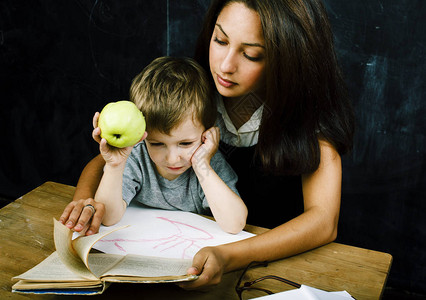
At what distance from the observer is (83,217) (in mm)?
967

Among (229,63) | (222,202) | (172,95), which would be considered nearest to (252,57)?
(229,63)

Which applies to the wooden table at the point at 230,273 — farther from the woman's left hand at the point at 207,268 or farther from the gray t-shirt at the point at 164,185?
the gray t-shirt at the point at 164,185

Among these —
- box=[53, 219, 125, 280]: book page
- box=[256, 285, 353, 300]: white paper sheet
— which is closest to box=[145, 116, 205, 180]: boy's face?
Answer: box=[53, 219, 125, 280]: book page

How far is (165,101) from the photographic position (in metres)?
1.04

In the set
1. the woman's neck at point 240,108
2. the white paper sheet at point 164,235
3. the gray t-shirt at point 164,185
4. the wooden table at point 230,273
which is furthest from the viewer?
the woman's neck at point 240,108

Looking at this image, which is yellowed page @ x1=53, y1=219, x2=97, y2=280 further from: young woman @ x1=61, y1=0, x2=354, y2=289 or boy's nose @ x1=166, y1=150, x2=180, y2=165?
boy's nose @ x1=166, y1=150, x2=180, y2=165

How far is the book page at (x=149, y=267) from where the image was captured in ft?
2.44

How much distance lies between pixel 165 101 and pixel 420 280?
161 cm

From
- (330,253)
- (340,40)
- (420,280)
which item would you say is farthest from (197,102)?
(420,280)

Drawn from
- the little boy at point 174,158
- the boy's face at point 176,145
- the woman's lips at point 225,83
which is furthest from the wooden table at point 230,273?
the woman's lips at point 225,83

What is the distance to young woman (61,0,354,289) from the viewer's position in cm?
98

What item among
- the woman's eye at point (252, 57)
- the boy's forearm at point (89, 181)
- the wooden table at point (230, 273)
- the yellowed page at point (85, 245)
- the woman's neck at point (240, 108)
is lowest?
the wooden table at point (230, 273)

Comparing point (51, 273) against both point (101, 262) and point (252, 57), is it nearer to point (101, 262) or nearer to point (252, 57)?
point (101, 262)

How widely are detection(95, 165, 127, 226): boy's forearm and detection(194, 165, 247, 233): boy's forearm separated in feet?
0.66
